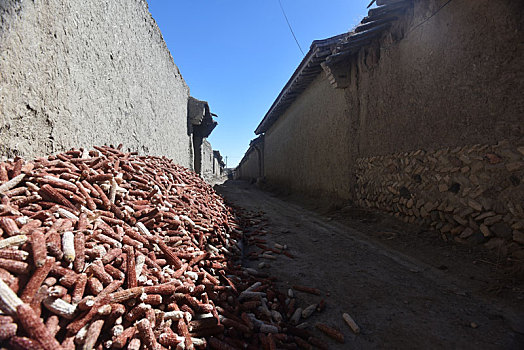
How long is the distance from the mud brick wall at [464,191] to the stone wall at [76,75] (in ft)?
17.6

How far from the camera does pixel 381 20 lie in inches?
211

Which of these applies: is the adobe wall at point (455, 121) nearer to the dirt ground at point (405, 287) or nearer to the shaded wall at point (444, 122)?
the shaded wall at point (444, 122)

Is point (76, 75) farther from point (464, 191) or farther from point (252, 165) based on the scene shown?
point (252, 165)

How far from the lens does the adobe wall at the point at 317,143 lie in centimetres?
753

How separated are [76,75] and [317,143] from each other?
7483mm

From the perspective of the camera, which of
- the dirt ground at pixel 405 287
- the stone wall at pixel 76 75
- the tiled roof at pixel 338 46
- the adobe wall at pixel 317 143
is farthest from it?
the adobe wall at pixel 317 143

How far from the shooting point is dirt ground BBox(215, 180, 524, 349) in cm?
210

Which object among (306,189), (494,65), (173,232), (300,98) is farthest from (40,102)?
(300,98)

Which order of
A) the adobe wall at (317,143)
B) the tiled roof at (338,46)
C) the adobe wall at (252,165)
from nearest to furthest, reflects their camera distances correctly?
the tiled roof at (338,46), the adobe wall at (317,143), the adobe wall at (252,165)

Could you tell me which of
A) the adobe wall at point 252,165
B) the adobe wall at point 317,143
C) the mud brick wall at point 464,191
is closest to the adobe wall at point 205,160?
the adobe wall at point 252,165

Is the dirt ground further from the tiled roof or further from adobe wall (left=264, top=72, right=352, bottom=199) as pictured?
the tiled roof

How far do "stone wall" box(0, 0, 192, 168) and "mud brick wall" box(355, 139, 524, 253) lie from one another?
5353 mm

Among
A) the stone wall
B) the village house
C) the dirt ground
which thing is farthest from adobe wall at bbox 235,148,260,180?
the dirt ground

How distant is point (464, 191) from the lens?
12.4ft
